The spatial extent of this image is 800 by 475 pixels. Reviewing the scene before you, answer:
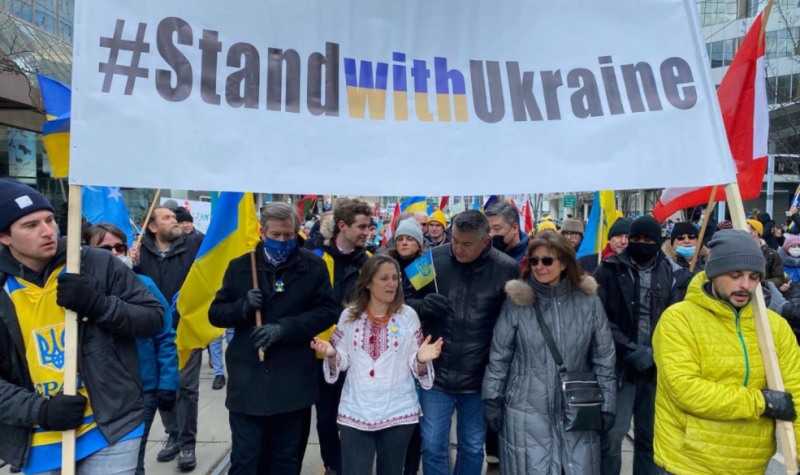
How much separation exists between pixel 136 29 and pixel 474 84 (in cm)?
165

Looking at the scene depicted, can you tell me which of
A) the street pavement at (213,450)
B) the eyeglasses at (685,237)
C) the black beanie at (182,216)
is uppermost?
the black beanie at (182,216)

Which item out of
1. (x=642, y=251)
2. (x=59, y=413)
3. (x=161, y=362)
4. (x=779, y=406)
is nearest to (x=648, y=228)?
(x=642, y=251)

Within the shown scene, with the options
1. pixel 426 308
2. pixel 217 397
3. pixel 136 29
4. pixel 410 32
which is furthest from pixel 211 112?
pixel 217 397

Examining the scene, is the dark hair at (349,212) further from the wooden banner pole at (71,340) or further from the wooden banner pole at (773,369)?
the wooden banner pole at (773,369)

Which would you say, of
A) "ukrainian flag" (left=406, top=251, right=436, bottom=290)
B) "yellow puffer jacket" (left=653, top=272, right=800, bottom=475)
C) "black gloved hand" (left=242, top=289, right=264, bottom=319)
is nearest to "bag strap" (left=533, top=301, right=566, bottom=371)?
"yellow puffer jacket" (left=653, top=272, right=800, bottom=475)

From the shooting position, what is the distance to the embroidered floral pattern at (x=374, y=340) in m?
3.06

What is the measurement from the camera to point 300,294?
3.18 meters

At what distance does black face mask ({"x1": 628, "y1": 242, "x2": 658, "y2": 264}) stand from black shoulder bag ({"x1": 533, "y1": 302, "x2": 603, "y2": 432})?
1068 mm

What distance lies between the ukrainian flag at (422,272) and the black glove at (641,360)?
4.41 ft

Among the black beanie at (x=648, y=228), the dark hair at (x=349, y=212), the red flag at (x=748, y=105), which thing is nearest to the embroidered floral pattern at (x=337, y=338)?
the dark hair at (x=349, y=212)

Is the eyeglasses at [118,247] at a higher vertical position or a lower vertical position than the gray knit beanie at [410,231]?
lower

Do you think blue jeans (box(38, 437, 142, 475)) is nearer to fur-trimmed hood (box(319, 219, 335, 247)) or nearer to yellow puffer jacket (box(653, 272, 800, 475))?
fur-trimmed hood (box(319, 219, 335, 247))

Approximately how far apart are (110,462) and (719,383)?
2825 mm

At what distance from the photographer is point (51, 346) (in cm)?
229
